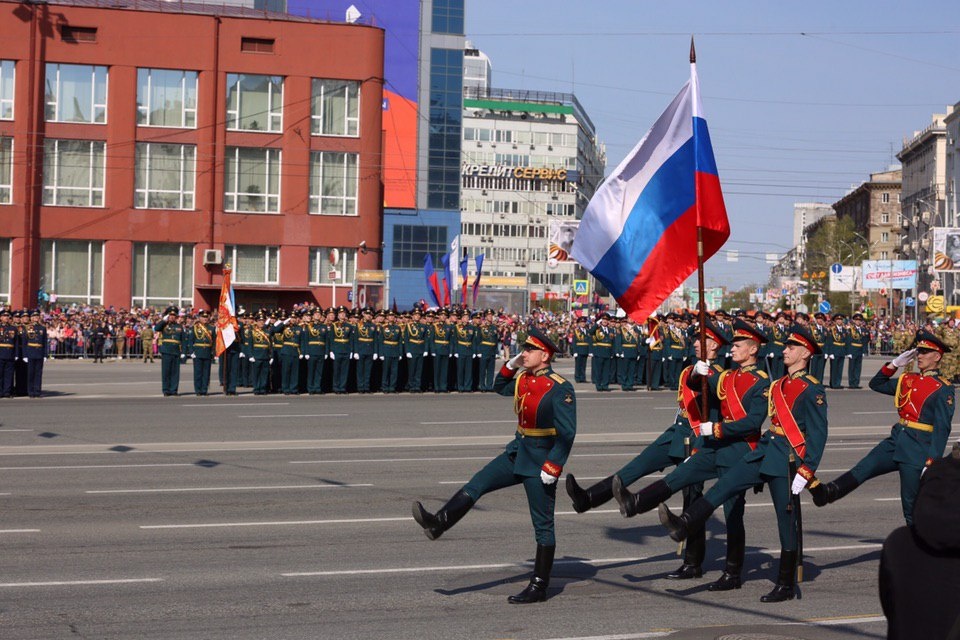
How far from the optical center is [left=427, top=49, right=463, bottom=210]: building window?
93.1 metres

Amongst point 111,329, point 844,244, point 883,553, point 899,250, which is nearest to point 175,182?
point 111,329

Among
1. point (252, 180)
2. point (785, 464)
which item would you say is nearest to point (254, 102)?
point (252, 180)

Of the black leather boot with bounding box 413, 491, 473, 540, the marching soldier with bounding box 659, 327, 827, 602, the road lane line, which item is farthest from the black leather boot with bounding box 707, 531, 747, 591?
the road lane line

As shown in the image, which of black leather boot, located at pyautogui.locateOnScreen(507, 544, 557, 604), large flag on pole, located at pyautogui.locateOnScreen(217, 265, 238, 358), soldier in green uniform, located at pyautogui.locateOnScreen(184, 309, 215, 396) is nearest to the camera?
black leather boot, located at pyautogui.locateOnScreen(507, 544, 557, 604)

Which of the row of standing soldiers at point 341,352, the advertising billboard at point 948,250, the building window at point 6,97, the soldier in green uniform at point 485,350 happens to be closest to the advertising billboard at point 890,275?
the advertising billboard at point 948,250

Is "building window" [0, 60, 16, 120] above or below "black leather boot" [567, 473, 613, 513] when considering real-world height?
above

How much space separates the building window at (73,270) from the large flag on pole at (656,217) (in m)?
44.6

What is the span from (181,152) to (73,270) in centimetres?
665

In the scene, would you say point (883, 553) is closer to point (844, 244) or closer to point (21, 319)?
point (21, 319)

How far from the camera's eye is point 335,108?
5434cm

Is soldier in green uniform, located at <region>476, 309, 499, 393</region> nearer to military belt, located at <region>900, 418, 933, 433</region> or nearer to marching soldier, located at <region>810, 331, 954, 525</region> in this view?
marching soldier, located at <region>810, 331, 954, 525</region>

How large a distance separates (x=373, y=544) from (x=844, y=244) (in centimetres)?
9917

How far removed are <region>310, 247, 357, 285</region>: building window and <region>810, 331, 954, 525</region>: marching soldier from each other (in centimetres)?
4544

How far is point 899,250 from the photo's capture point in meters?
129
